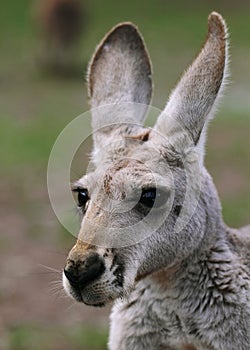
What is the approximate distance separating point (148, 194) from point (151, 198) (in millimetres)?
19

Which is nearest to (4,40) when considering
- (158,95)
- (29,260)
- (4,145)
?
(158,95)

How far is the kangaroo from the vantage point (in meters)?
3.49

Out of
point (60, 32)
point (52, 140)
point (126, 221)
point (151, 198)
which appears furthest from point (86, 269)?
point (60, 32)

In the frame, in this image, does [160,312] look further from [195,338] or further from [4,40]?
[4,40]

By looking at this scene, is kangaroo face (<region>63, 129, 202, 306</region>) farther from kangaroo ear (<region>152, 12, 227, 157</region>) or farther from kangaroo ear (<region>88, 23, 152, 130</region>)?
kangaroo ear (<region>88, 23, 152, 130</region>)

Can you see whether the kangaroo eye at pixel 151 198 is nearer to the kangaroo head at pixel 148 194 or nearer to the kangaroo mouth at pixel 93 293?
the kangaroo head at pixel 148 194

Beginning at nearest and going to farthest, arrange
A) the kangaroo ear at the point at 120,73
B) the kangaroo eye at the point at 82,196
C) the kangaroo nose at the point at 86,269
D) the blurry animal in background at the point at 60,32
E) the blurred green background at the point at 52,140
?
the kangaroo nose at the point at 86,269 → the kangaroo eye at the point at 82,196 → the kangaroo ear at the point at 120,73 → the blurred green background at the point at 52,140 → the blurry animal in background at the point at 60,32

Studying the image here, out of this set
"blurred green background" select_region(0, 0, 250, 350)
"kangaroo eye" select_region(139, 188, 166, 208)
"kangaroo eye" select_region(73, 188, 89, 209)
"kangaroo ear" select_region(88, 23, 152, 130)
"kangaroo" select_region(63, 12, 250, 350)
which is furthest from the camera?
"blurred green background" select_region(0, 0, 250, 350)

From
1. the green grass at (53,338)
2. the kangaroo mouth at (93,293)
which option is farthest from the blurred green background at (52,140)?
the kangaroo mouth at (93,293)

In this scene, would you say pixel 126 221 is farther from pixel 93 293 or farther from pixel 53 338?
pixel 53 338

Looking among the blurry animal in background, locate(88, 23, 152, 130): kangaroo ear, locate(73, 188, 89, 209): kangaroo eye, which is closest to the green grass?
locate(88, 23, 152, 130): kangaroo ear

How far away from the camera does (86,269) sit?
3.34 meters

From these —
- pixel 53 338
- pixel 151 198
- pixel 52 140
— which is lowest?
pixel 53 338

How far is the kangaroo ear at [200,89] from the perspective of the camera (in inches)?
145
